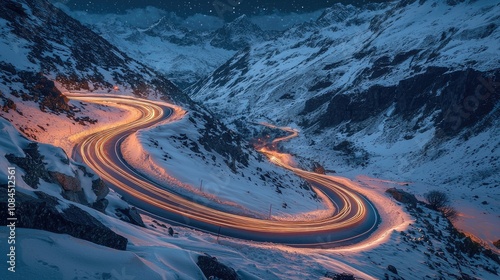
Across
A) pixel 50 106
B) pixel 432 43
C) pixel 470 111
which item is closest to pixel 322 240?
pixel 50 106

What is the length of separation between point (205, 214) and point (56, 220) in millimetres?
12441

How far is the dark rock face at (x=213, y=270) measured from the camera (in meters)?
7.42

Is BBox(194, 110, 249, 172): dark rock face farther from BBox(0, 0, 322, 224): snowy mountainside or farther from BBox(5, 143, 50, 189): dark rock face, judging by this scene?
BBox(5, 143, 50, 189): dark rock face

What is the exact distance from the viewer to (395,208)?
31.9 meters

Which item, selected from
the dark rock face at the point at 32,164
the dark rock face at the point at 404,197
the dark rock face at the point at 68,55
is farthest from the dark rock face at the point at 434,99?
the dark rock face at the point at 32,164

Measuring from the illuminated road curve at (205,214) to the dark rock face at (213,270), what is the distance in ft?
25.1

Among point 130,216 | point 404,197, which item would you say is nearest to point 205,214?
point 130,216

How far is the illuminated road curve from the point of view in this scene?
656 inches

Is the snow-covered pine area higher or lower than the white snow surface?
higher

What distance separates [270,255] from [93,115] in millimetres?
29897

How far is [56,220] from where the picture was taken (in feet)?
18.8

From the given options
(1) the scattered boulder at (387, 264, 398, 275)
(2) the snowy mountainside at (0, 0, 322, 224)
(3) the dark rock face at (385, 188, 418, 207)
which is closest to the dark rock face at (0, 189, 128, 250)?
(1) the scattered boulder at (387, 264, 398, 275)

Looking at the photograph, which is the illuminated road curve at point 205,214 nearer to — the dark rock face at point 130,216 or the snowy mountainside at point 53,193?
the dark rock face at point 130,216

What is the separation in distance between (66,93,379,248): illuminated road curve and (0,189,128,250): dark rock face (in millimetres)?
9419
